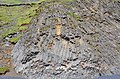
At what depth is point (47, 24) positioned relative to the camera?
294ft

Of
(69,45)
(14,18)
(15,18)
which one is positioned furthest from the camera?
(14,18)

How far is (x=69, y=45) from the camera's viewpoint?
8188 cm

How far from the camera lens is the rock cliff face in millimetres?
77344

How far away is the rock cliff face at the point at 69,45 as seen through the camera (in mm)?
77344

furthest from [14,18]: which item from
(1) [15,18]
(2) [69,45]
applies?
(2) [69,45]

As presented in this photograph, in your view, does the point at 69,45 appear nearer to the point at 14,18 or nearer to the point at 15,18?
the point at 15,18

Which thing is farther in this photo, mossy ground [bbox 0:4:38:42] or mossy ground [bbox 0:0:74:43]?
mossy ground [bbox 0:4:38:42]

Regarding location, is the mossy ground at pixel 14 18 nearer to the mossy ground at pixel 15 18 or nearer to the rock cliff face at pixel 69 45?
the mossy ground at pixel 15 18

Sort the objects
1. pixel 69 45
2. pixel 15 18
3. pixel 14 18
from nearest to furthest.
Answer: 1. pixel 69 45
2. pixel 15 18
3. pixel 14 18

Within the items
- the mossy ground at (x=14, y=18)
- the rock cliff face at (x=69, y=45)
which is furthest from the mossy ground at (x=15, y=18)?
the rock cliff face at (x=69, y=45)

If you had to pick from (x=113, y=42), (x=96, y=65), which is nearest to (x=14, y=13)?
(x=113, y=42)

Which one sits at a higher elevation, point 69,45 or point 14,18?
point 69,45

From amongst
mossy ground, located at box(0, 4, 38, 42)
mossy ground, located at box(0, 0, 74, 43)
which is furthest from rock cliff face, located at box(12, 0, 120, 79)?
mossy ground, located at box(0, 4, 38, 42)

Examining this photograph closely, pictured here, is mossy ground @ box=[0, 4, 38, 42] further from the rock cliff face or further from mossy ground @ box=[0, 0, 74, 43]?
the rock cliff face
